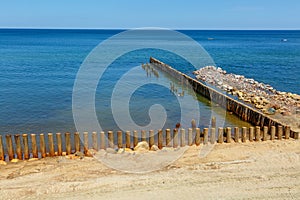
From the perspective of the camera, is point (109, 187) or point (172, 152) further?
point (172, 152)

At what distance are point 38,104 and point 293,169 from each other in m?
19.2

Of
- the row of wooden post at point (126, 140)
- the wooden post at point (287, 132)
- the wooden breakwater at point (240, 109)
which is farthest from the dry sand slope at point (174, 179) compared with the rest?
the wooden breakwater at point (240, 109)

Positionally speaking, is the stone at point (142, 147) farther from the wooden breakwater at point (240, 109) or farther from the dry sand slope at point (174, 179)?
the wooden breakwater at point (240, 109)

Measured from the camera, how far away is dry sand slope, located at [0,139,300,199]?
9.90m

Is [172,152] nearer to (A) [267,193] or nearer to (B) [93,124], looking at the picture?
(A) [267,193]

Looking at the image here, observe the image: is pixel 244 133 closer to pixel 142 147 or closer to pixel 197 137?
pixel 197 137

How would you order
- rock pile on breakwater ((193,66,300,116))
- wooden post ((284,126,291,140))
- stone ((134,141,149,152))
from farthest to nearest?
rock pile on breakwater ((193,66,300,116)), wooden post ((284,126,291,140)), stone ((134,141,149,152))

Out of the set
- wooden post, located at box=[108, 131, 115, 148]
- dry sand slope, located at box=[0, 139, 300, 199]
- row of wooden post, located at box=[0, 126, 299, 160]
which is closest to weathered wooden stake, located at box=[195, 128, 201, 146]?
row of wooden post, located at box=[0, 126, 299, 160]

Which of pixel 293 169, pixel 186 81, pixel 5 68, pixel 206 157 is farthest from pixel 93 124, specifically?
pixel 5 68

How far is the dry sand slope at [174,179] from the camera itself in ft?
32.5

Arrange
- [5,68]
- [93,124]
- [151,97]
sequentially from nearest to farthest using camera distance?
[93,124], [151,97], [5,68]

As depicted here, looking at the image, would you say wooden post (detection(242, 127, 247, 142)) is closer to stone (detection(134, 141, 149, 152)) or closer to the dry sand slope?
the dry sand slope

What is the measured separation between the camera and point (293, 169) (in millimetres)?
11461

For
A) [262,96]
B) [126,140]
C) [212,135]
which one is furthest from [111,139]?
[262,96]
